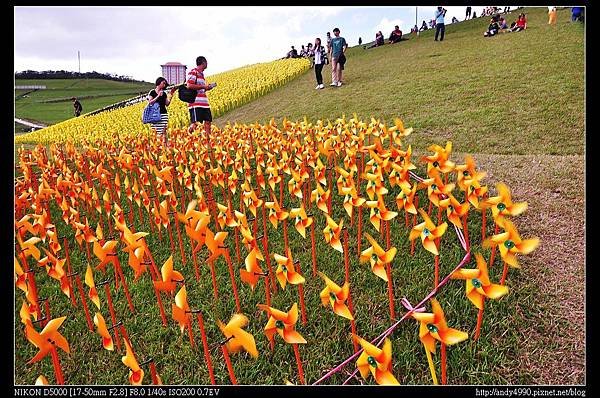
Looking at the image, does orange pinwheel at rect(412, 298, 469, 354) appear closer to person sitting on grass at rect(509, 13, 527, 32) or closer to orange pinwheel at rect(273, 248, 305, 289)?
orange pinwheel at rect(273, 248, 305, 289)

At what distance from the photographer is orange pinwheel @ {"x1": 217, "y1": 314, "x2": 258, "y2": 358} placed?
24.1 inches

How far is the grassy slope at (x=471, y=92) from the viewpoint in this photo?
180cm

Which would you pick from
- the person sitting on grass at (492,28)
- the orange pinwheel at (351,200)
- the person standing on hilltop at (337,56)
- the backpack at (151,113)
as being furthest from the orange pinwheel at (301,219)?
the person sitting on grass at (492,28)

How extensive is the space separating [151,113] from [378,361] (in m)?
1.58

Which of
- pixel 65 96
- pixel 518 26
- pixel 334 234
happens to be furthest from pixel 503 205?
pixel 518 26

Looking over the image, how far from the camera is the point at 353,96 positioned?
303 cm

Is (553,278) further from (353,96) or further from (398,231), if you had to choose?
(353,96)

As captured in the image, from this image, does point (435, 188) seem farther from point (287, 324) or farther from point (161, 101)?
point (161, 101)

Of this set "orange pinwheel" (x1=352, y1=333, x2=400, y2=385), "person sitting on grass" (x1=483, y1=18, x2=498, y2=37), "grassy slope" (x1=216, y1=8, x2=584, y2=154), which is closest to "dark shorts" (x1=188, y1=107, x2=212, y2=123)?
"grassy slope" (x1=216, y1=8, x2=584, y2=154)

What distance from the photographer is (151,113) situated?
1812mm

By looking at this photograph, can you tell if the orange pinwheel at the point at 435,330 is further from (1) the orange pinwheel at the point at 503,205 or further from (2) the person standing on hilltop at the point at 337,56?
(2) the person standing on hilltop at the point at 337,56
